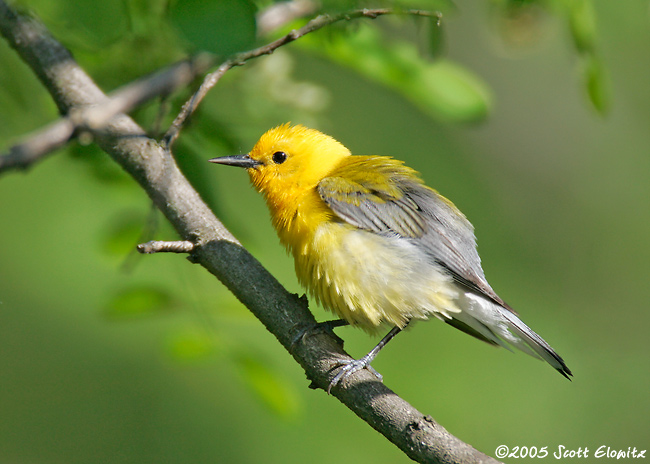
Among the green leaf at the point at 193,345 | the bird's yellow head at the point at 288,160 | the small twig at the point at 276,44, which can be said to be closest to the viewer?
the small twig at the point at 276,44

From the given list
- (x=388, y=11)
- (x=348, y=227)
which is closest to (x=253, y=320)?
(x=348, y=227)

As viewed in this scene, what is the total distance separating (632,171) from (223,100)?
6.22 m

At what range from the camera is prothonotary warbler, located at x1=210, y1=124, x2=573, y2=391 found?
3.17 m

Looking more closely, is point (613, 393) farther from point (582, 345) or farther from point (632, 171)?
point (632, 171)

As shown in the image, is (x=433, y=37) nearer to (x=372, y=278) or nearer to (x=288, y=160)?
(x=372, y=278)

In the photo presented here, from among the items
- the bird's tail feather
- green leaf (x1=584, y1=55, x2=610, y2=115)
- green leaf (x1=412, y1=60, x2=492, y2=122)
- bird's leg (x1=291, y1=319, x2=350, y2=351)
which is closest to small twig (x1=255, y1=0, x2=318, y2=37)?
green leaf (x1=412, y1=60, x2=492, y2=122)

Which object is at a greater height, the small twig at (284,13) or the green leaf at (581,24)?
the green leaf at (581,24)


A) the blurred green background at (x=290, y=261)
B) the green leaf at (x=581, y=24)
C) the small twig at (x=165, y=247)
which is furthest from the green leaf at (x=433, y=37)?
the small twig at (x=165, y=247)

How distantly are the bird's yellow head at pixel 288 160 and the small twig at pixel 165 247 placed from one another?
973 mm

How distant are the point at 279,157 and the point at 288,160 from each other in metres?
0.07

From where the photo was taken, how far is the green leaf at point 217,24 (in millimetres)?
2002

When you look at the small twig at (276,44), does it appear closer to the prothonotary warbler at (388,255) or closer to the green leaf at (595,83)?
the prothonotary warbler at (388,255)

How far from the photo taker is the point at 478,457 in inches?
87.4

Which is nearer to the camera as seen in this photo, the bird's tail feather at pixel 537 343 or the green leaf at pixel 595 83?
the green leaf at pixel 595 83
